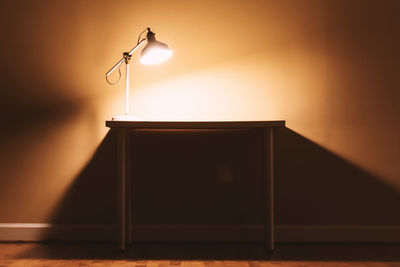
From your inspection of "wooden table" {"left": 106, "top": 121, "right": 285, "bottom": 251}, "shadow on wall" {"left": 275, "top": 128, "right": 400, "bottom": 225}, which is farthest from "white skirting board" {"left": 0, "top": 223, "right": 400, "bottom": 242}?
"wooden table" {"left": 106, "top": 121, "right": 285, "bottom": 251}

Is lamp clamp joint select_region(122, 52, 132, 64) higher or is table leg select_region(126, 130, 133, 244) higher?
lamp clamp joint select_region(122, 52, 132, 64)

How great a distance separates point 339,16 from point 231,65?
690 mm

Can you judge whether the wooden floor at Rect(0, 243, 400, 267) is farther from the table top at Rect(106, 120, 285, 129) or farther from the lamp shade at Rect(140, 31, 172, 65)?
the lamp shade at Rect(140, 31, 172, 65)

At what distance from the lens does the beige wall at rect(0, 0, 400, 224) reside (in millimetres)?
2062

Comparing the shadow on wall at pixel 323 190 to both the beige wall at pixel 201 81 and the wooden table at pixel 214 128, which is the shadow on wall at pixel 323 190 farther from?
the wooden table at pixel 214 128

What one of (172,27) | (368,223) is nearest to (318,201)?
(368,223)

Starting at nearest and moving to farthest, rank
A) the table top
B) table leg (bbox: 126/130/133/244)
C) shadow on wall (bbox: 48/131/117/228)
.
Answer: the table top → table leg (bbox: 126/130/133/244) → shadow on wall (bbox: 48/131/117/228)

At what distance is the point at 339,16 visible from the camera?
206 centimetres

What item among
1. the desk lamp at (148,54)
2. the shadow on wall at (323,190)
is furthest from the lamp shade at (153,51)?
the shadow on wall at (323,190)

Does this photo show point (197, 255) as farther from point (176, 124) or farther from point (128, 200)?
point (176, 124)

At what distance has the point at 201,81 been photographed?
2.07 meters

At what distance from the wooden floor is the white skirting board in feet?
0.18

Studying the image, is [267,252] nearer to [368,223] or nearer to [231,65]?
[368,223]

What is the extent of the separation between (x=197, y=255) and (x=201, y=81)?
3.17ft
